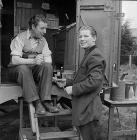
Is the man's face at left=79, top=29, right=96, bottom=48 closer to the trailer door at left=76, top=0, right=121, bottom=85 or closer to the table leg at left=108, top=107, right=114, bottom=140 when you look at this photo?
the trailer door at left=76, top=0, right=121, bottom=85

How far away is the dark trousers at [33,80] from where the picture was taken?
12.0ft

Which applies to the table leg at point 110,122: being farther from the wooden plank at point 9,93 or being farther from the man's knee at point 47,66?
the wooden plank at point 9,93

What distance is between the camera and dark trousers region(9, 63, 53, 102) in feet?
12.0

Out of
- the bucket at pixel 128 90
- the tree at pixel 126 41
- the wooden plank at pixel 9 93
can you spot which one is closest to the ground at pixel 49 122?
the bucket at pixel 128 90

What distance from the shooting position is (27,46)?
402 cm

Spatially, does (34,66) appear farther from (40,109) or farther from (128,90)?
(128,90)

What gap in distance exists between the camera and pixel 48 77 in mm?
3783

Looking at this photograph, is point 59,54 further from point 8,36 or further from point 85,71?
point 85,71

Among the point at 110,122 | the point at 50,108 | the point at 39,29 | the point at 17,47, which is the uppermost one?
the point at 39,29

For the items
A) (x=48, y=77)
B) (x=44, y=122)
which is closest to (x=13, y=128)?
(x=44, y=122)

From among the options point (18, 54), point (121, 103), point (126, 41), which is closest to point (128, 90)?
point (121, 103)

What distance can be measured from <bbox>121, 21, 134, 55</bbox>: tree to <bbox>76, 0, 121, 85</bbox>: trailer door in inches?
654

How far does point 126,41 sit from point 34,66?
17.7 m

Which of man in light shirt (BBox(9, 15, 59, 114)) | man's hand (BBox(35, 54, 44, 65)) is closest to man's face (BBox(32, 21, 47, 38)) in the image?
man in light shirt (BBox(9, 15, 59, 114))
